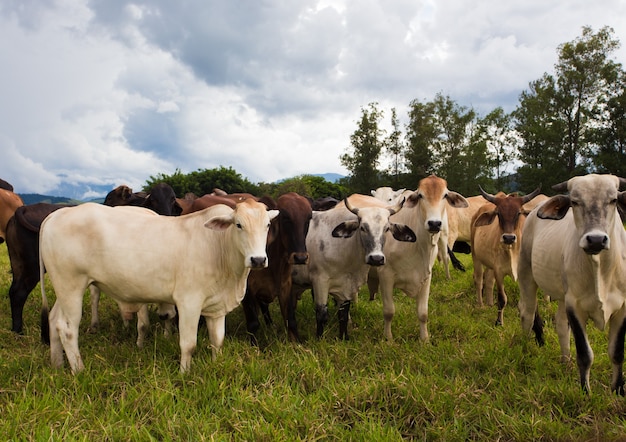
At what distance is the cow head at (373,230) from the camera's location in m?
4.95

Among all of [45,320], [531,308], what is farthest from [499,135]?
[45,320]

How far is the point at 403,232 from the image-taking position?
536cm

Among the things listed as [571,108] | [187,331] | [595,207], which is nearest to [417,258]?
[595,207]

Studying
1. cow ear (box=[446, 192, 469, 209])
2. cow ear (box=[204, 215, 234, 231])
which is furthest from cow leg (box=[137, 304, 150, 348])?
cow ear (box=[446, 192, 469, 209])

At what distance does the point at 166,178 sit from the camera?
4775 centimetres

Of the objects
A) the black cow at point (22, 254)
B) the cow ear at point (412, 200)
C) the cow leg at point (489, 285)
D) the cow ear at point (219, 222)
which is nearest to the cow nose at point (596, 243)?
the cow ear at point (412, 200)

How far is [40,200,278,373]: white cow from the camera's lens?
4.12 m

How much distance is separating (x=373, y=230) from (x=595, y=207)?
2.21 metres

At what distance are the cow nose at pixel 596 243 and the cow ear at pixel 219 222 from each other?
292 cm

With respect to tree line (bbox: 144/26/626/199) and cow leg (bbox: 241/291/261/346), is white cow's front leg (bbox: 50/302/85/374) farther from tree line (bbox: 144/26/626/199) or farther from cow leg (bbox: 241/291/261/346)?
tree line (bbox: 144/26/626/199)

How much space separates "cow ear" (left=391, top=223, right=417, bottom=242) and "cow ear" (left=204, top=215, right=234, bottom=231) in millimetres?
2031

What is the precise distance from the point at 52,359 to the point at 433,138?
35.4 m

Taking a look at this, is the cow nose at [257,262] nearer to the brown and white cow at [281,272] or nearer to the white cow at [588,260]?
the brown and white cow at [281,272]

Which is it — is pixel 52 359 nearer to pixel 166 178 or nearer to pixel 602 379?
pixel 602 379
